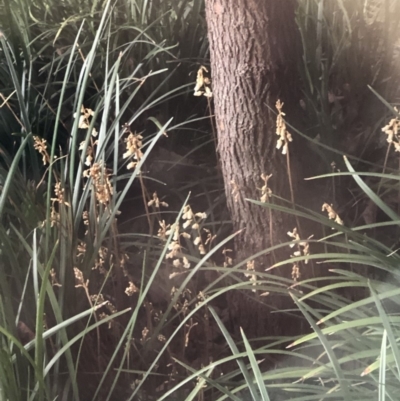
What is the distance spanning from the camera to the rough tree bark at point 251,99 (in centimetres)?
91

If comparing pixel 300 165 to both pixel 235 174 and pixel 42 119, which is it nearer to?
pixel 235 174

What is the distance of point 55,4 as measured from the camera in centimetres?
160

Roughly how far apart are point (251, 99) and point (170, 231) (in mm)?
269

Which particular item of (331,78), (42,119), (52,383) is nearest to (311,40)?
(331,78)

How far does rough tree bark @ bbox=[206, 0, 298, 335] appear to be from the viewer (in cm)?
91

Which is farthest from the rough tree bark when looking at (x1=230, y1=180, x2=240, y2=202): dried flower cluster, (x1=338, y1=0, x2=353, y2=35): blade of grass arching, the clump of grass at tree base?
(x1=338, y1=0, x2=353, y2=35): blade of grass arching

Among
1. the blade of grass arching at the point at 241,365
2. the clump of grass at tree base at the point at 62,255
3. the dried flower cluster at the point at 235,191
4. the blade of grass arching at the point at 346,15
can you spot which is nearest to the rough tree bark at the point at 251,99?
the dried flower cluster at the point at 235,191

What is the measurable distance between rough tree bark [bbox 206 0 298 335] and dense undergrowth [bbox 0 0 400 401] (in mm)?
46

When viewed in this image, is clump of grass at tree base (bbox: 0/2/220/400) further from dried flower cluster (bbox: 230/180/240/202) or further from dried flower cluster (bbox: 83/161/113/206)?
dried flower cluster (bbox: 230/180/240/202)

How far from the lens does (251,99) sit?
3.07 feet

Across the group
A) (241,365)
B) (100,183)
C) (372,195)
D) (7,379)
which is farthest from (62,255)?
(372,195)

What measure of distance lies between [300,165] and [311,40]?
0.42 metres

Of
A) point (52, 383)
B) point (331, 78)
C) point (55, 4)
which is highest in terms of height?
point (55, 4)

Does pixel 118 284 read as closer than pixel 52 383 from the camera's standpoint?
No
